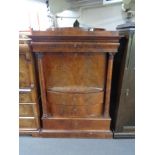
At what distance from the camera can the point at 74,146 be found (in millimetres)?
1949

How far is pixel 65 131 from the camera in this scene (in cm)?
212

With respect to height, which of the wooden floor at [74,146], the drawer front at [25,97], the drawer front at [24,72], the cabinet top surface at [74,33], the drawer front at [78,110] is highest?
Result: the cabinet top surface at [74,33]

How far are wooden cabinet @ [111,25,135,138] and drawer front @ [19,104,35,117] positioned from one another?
34.8 inches

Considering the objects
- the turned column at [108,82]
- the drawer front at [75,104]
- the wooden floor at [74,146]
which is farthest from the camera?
the drawer front at [75,104]

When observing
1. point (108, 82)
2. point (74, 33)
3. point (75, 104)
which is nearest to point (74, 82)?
point (75, 104)

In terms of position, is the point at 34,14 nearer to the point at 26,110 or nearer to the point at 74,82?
Result: the point at 74,82

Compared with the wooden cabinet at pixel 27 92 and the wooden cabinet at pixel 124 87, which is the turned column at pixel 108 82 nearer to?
the wooden cabinet at pixel 124 87

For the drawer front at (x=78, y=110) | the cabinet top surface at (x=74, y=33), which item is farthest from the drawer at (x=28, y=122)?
the cabinet top surface at (x=74, y=33)

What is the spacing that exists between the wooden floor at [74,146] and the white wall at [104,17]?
4.54 ft

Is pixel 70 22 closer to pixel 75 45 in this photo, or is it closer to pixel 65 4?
pixel 65 4

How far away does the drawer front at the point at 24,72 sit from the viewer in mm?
1975

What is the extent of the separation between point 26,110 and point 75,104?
1.72 ft

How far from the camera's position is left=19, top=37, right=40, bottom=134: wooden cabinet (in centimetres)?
193

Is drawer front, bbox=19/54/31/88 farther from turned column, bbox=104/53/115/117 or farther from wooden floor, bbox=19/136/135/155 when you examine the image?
turned column, bbox=104/53/115/117
